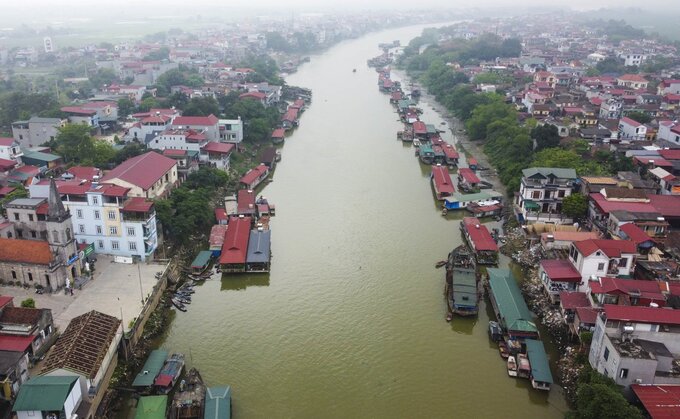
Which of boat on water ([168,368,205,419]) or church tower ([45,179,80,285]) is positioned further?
church tower ([45,179,80,285])

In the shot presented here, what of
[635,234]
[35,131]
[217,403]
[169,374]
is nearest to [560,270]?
[635,234]

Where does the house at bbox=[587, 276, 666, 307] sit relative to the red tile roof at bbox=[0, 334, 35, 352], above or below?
above

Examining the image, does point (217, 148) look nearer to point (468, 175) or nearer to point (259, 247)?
point (259, 247)

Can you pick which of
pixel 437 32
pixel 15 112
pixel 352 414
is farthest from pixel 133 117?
pixel 437 32

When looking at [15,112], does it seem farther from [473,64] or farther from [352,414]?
[473,64]

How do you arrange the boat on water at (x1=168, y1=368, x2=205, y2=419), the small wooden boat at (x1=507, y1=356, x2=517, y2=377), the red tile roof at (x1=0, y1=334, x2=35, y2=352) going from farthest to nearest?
the small wooden boat at (x1=507, y1=356, x2=517, y2=377) < the red tile roof at (x1=0, y1=334, x2=35, y2=352) < the boat on water at (x1=168, y1=368, x2=205, y2=419)

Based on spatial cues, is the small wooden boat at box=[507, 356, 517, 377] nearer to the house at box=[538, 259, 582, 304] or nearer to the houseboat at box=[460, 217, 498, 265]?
the house at box=[538, 259, 582, 304]

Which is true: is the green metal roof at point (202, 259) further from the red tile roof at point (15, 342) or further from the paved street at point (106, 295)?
the red tile roof at point (15, 342)

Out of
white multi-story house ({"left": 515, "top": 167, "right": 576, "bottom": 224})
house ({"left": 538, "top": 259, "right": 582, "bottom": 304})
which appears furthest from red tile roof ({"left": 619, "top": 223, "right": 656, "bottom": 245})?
white multi-story house ({"left": 515, "top": 167, "right": 576, "bottom": 224})
